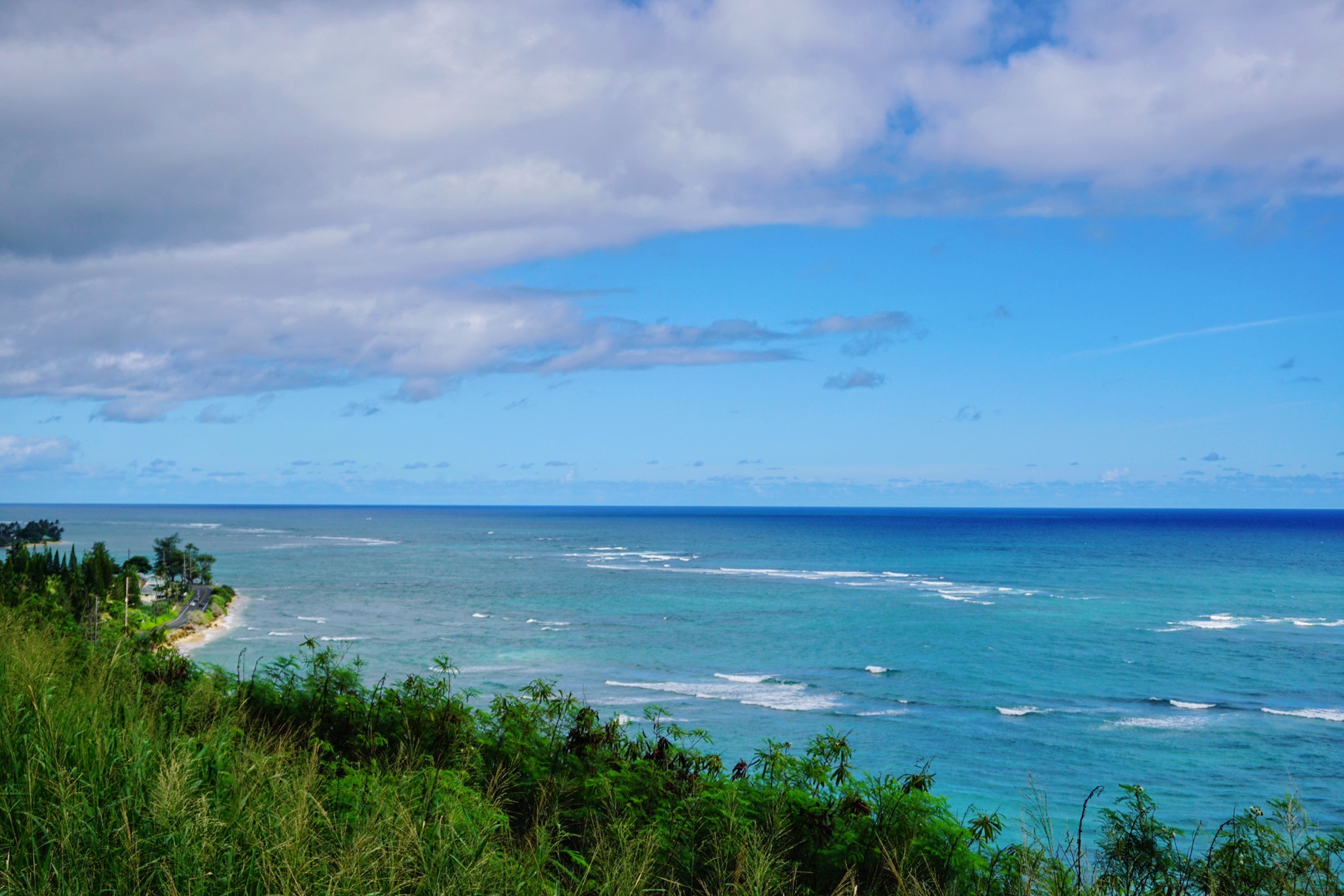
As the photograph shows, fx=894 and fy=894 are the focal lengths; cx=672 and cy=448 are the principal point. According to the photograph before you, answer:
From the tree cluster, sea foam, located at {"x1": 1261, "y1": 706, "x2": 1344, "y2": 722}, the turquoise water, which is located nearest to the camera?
the turquoise water

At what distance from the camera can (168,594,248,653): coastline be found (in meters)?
43.2

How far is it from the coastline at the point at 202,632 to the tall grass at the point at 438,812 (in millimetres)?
35953

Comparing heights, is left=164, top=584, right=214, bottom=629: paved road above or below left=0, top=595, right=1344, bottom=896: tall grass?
below

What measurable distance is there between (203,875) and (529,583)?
70.7 meters

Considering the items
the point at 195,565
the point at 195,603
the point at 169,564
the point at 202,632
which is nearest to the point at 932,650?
the point at 202,632

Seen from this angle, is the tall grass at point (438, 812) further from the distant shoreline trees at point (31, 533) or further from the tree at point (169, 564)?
the distant shoreline trees at point (31, 533)

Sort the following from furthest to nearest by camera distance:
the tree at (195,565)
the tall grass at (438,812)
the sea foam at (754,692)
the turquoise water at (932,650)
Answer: the tree at (195,565) → the sea foam at (754,692) → the turquoise water at (932,650) → the tall grass at (438,812)

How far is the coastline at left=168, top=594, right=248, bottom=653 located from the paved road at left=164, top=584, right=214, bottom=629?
72 centimetres

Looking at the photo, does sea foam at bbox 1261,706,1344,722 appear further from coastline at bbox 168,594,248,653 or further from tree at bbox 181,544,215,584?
tree at bbox 181,544,215,584

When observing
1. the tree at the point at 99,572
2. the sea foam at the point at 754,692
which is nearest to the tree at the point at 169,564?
the tree at the point at 99,572

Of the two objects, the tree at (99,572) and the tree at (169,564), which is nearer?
the tree at (99,572)

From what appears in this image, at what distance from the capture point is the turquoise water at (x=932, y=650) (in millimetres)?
26766

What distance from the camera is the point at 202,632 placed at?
155ft

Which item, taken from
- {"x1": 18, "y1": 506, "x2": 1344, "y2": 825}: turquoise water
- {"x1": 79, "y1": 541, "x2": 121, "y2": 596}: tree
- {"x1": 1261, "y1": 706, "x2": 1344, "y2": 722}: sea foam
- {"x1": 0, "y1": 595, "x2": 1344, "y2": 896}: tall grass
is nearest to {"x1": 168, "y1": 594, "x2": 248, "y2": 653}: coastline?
{"x1": 18, "y1": 506, "x2": 1344, "y2": 825}: turquoise water
